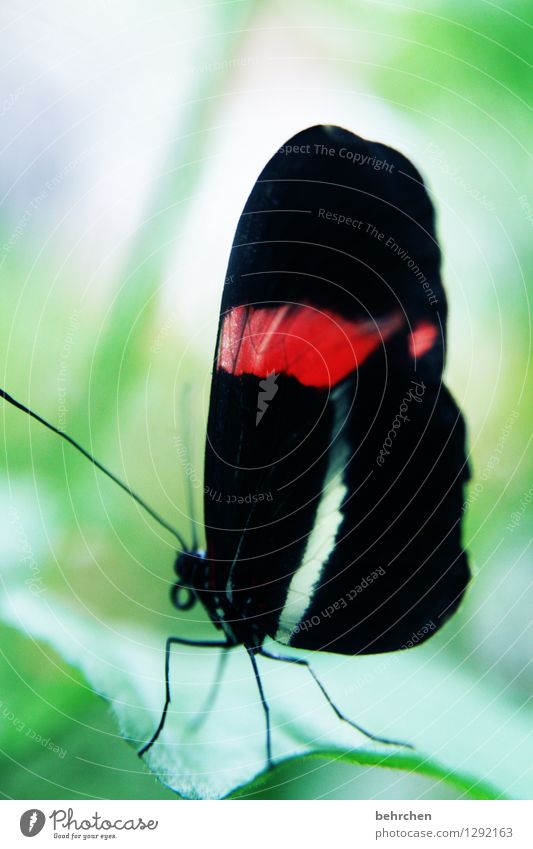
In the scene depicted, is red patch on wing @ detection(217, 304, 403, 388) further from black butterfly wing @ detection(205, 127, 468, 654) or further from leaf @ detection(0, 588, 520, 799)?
leaf @ detection(0, 588, 520, 799)

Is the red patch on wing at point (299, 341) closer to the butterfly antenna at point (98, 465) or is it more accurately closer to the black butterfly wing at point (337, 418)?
the black butterfly wing at point (337, 418)

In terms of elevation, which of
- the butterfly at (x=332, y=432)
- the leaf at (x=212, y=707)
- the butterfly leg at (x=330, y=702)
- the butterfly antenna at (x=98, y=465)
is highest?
the butterfly at (x=332, y=432)

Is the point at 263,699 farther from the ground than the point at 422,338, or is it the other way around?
the point at 422,338

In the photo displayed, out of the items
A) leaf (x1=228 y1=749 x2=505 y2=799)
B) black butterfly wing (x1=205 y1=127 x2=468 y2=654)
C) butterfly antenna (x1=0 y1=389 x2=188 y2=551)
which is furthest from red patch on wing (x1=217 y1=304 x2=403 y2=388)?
leaf (x1=228 y1=749 x2=505 y2=799)

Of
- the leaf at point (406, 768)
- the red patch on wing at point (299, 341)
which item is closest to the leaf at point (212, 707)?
the leaf at point (406, 768)

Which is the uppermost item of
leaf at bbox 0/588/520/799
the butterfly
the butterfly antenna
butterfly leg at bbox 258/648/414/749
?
the butterfly

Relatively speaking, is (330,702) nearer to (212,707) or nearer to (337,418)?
(212,707)

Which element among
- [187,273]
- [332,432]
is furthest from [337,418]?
[187,273]
